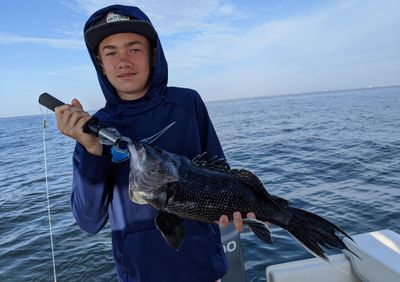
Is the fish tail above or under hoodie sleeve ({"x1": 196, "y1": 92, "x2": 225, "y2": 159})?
under

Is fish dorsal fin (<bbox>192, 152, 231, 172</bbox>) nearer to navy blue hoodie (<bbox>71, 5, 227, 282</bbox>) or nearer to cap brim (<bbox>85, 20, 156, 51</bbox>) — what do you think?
navy blue hoodie (<bbox>71, 5, 227, 282</bbox>)

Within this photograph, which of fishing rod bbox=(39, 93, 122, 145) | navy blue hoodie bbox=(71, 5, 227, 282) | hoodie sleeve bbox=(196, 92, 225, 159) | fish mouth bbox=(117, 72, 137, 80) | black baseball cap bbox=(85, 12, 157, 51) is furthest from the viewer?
hoodie sleeve bbox=(196, 92, 225, 159)

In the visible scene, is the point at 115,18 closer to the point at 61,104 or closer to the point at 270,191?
the point at 61,104

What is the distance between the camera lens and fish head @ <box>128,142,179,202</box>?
96.2 inches

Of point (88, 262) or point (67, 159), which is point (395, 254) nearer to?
point (88, 262)

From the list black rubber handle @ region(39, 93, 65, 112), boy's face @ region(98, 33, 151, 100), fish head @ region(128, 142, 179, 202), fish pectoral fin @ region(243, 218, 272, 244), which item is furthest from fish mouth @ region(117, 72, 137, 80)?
fish pectoral fin @ region(243, 218, 272, 244)

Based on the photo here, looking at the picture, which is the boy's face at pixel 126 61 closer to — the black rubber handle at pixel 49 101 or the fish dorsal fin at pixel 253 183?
the black rubber handle at pixel 49 101

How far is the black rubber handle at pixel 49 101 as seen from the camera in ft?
8.58

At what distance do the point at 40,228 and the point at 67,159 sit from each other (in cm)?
1125

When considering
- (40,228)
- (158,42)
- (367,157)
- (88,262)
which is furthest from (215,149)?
(367,157)

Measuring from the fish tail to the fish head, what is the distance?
Answer: 3.64 ft

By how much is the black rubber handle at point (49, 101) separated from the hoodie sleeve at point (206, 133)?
127 centimetres

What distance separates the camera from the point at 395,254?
4.38 m

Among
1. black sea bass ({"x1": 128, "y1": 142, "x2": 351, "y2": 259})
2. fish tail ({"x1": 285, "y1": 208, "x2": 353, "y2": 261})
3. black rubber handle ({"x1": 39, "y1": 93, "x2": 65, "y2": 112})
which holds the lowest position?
fish tail ({"x1": 285, "y1": 208, "x2": 353, "y2": 261})
